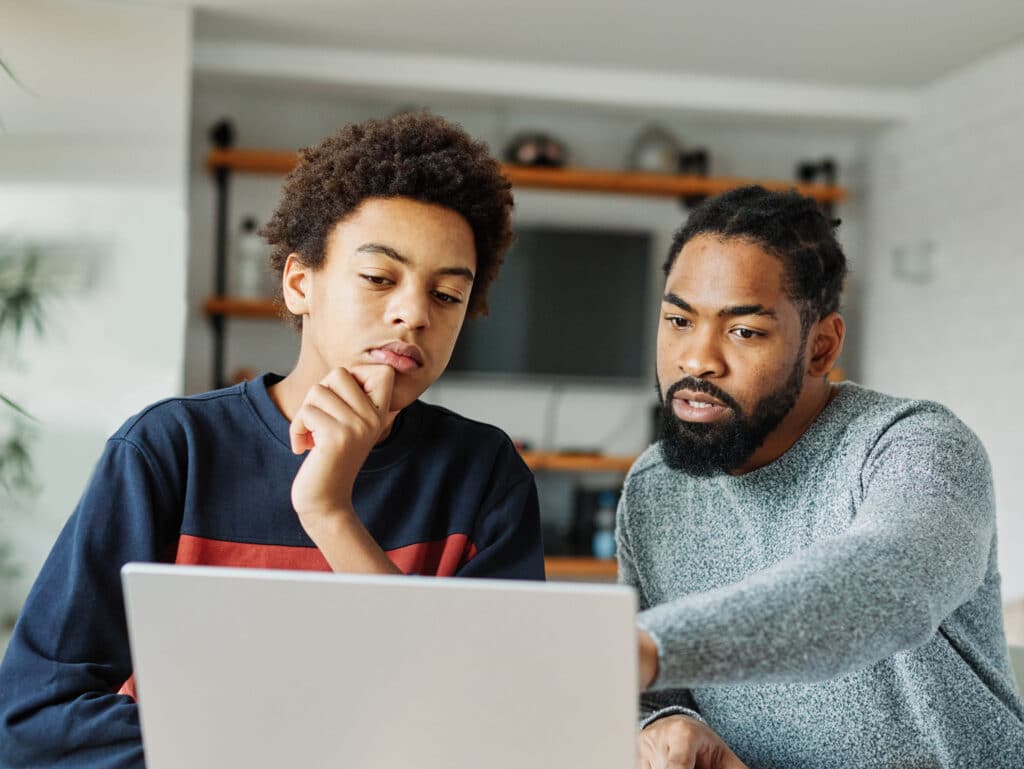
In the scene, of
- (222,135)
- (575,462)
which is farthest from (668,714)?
(222,135)

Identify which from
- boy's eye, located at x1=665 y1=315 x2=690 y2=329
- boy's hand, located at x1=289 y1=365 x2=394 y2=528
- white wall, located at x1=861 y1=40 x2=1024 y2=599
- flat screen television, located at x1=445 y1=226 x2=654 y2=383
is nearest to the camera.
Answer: boy's hand, located at x1=289 y1=365 x2=394 y2=528

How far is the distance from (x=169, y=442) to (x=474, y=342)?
3.62 meters

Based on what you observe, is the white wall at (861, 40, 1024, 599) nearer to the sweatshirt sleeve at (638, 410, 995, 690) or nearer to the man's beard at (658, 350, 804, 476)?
the man's beard at (658, 350, 804, 476)

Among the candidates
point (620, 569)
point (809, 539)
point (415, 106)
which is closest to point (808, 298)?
point (809, 539)

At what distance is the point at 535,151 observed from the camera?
4453 millimetres

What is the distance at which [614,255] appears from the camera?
183 inches

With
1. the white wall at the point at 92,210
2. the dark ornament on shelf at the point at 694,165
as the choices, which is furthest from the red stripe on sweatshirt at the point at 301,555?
the dark ornament on shelf at the point at 694,165

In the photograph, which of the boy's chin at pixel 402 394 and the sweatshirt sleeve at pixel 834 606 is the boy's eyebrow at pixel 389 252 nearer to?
the boy's chin at pixel 402 394

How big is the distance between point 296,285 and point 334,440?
253mm

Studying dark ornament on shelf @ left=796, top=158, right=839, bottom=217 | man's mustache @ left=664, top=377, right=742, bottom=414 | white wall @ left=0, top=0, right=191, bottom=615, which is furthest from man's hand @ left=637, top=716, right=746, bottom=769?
dark ornament on shelf @ left=796, top=158, right=839, bottom=217

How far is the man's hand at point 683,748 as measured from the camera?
3.21 feet

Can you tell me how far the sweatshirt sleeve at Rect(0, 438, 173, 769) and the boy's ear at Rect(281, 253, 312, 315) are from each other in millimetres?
204

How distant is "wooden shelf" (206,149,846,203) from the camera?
4262 mm

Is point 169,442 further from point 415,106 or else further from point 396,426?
point 415,106
